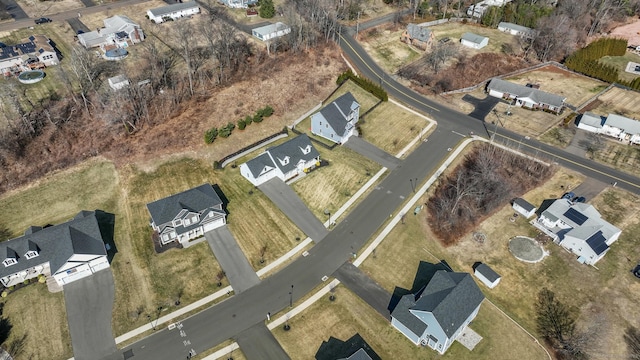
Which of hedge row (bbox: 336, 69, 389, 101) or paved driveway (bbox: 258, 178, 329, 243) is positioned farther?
hedge row (bbox: 336, 69, 389, 101)

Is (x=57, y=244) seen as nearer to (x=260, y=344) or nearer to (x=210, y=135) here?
(x=210, y=135)

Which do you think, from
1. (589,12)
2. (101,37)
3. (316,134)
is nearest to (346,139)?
(316,134)

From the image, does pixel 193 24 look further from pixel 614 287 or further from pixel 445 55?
pixel 614 287

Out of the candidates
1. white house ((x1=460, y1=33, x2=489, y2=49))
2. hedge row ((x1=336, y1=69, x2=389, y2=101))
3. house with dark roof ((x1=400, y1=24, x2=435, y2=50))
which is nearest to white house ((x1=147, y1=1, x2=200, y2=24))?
hedge row ((x1=336, y1=69, x2=389, y2=101))

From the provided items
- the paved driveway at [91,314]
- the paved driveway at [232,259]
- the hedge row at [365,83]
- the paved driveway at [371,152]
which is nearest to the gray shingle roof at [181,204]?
the paved driveway at [232,259]

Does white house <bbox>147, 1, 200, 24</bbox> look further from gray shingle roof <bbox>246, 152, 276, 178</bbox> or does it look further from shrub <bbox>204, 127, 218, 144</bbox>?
gray shingle roof <bbox>246, 152, 276, 178</bbox>

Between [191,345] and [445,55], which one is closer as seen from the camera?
[191,345]

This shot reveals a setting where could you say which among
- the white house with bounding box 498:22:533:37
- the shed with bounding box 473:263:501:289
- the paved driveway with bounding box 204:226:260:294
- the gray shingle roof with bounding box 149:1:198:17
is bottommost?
the paved driveway with bounding box 204:226:260:294
